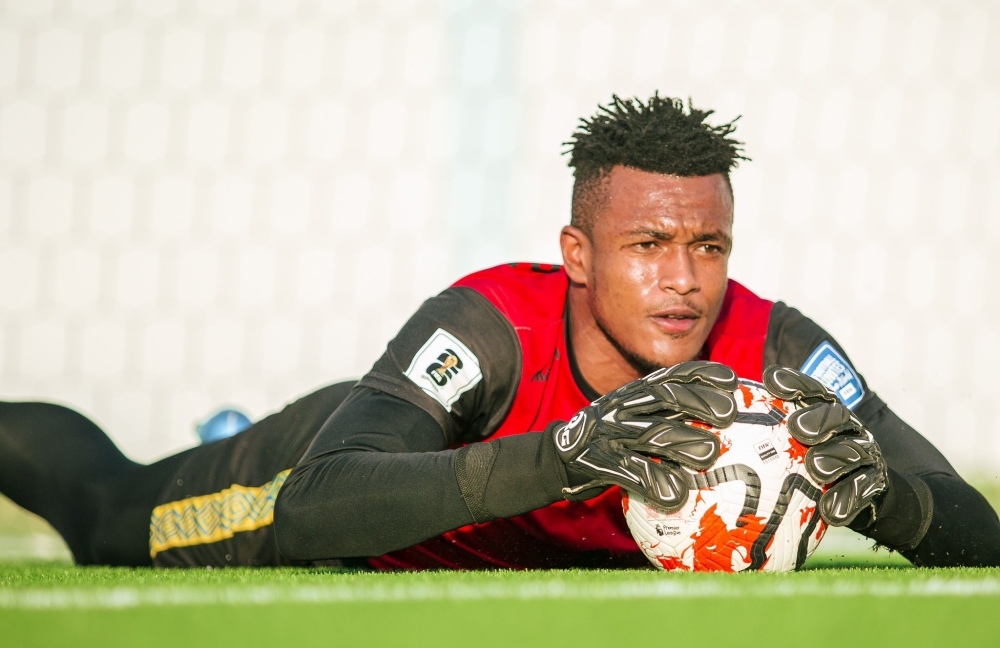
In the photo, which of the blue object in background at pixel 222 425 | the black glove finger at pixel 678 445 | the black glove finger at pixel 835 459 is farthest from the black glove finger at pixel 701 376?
the blue object in background at pixel 222 425

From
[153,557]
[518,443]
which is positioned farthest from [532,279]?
[153,557]

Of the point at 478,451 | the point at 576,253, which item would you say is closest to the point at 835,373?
the point at 576,253

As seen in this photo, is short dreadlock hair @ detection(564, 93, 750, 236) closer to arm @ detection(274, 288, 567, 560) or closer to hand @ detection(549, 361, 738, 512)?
arm @ detection(274, 288, 567, 560)

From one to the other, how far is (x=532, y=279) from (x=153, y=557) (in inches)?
62.5

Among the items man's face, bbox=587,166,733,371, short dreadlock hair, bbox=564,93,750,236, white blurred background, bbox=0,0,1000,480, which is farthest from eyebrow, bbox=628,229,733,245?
white blurred background, bbox=0,0,1000,480

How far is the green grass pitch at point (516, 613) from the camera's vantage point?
1651 mm

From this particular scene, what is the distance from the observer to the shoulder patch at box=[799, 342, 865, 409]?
310cm

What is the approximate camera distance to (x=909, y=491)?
2.70m

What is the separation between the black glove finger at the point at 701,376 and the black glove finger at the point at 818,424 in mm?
161

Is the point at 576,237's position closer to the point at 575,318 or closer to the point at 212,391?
the point at 575,318

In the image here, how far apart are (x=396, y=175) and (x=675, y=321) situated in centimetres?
446

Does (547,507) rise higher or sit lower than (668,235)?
lower

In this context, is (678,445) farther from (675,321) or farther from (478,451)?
(675,321)

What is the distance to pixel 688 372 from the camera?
243cm
